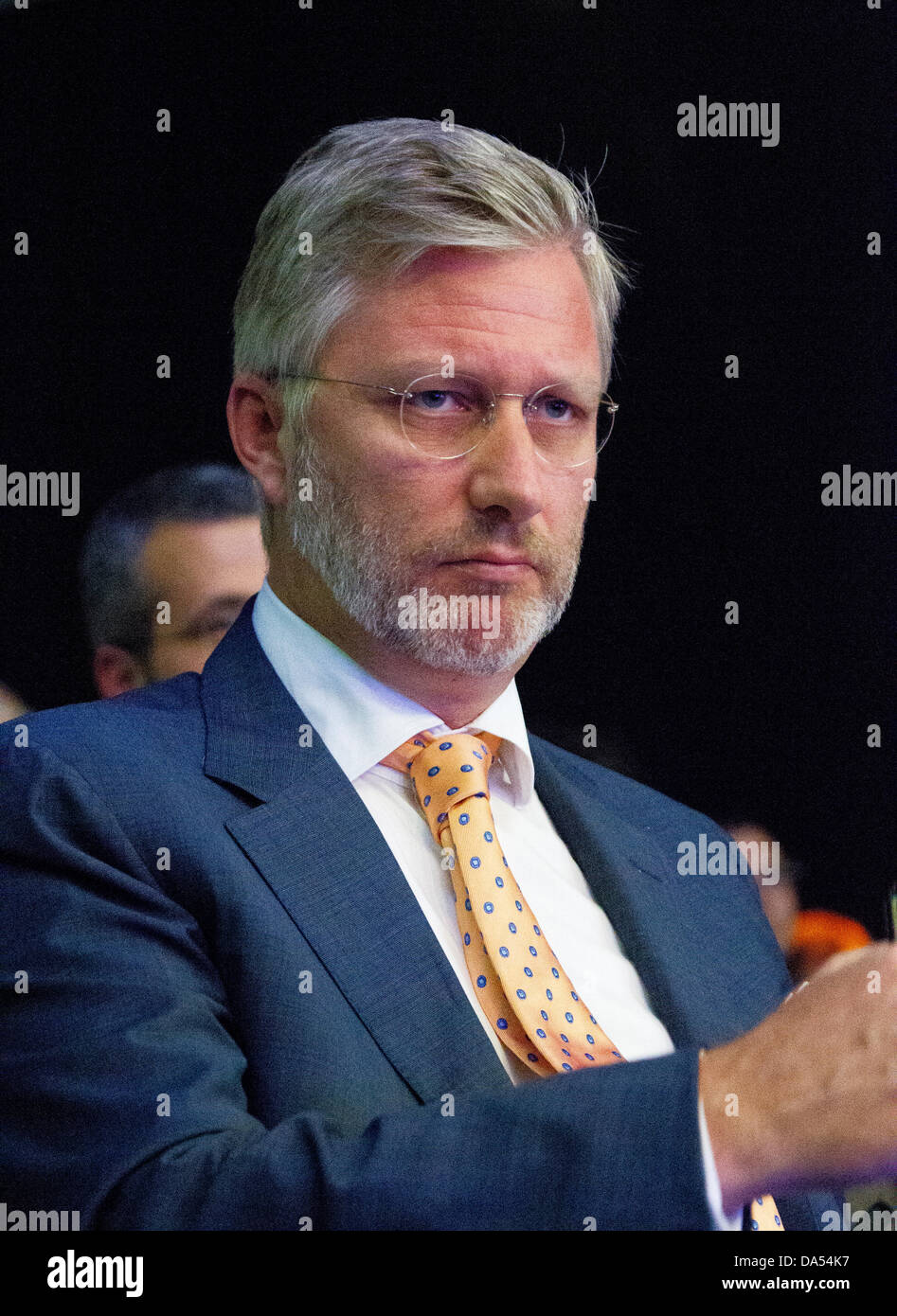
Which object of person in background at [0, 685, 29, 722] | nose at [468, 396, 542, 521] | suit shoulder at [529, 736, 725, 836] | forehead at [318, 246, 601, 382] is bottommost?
suit shoulder at [529, 736, 725, 836]

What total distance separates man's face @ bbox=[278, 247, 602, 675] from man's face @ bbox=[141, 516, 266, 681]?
1.12 feet

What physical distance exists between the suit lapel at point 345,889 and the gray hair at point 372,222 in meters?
0.46

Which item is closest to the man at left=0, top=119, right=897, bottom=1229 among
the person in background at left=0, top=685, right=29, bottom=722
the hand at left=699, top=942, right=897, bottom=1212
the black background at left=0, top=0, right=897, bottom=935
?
the hand at left=699, top=942, right=897, bottom=1212

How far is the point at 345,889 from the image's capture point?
168 centimetres

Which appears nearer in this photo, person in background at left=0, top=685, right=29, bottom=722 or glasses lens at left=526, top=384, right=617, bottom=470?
glasses lens at left=526, top=384, right=617, bottom=470

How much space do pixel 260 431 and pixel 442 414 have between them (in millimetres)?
327

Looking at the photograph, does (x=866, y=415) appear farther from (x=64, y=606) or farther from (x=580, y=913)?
(x=64, y=606)

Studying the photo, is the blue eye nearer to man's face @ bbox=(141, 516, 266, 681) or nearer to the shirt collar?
the shirt collar

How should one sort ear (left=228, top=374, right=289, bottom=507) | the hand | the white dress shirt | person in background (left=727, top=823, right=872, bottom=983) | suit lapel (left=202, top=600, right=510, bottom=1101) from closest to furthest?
the hand < suit lapel (left=202, top=600, right=510, bottom=1101) < the white dress shirt < ear (left=228, top=374, right=289, bottom=507) < person in background (left=727, top=823, right=872, bottom=983)

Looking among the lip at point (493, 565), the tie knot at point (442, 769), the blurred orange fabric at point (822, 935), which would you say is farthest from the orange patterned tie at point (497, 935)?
the blurred orange fabric at point (822, 935)

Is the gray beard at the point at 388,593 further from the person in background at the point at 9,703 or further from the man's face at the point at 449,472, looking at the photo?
the person in background at the point at 9,703

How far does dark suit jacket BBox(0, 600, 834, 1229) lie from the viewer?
54.7 inches

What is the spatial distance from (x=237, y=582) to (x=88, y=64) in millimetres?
818

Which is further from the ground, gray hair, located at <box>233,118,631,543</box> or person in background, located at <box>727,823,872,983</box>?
gray hair, located at <box>233,118,631,543</box>
